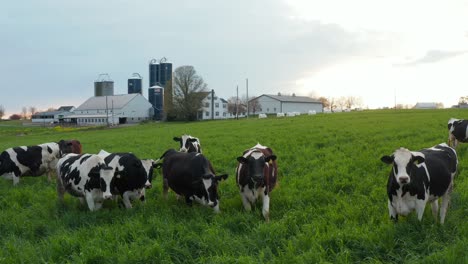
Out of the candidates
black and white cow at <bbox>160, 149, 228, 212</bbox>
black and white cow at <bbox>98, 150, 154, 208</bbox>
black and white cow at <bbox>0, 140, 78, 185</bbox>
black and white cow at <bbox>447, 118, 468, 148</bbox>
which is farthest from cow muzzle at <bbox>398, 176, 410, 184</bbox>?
black and white cow at <bbox>0, 140, 78, 185</bbox>

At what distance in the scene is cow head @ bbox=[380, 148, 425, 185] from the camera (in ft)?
19.2

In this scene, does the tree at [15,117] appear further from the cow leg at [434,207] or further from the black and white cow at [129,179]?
the cow leg at [434,207]

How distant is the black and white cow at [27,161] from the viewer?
12345 millimetres

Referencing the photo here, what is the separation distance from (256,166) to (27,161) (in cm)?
861

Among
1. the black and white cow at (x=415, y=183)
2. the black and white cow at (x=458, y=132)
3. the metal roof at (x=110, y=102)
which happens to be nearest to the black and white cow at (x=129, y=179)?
the black and white cow at (x=415, y=183)

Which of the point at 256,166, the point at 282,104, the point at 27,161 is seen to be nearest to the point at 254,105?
the point at 282,104

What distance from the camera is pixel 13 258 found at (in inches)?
239

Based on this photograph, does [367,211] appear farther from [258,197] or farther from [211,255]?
[211,255]

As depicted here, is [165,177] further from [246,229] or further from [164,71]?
[164,71]

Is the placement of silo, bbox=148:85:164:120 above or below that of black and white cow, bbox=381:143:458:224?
above

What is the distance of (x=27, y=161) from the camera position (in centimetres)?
1261

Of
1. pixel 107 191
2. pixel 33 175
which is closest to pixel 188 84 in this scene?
pixel 33 175

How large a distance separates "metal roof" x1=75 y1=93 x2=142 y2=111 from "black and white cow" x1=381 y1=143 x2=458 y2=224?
285 feet

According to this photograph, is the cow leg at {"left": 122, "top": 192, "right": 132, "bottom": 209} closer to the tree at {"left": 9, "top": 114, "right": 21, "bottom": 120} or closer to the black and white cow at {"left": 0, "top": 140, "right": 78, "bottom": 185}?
the black and white cow at {"left": 0, "top": 140, "right": 78, "bottom": 185}
